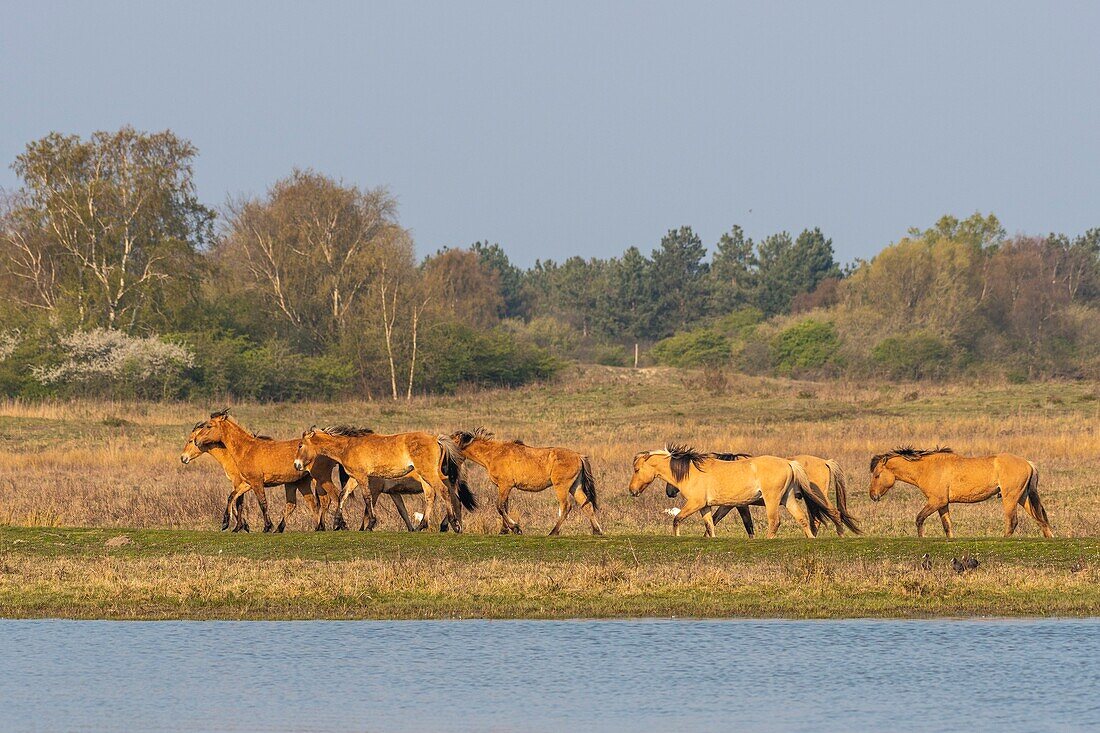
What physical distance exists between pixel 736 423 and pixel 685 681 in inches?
1283

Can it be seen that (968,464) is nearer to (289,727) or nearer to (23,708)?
(289,727)

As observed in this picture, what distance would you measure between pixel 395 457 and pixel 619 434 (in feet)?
67.7

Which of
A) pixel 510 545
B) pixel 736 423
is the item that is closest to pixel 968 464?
pixel 510 545

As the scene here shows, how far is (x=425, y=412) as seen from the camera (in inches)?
2063

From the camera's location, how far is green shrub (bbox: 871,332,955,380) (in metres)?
78.5

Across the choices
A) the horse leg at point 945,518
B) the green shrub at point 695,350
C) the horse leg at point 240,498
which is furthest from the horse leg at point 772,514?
the green shrub at point 695,350

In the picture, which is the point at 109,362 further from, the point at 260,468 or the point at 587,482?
the point at 587,482

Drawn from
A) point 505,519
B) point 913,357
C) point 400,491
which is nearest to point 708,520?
point 505,519

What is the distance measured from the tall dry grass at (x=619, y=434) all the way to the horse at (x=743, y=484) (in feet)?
6.76

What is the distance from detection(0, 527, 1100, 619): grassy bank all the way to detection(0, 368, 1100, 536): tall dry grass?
267 cm

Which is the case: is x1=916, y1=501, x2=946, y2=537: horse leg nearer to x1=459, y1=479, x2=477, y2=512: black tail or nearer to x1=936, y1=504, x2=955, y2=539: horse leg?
x1=936, y1=504, x2=955, y2=539: horse leg

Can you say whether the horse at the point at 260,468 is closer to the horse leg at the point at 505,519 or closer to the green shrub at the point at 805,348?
the horse leg at the point at 505,519

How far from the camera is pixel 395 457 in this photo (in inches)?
768

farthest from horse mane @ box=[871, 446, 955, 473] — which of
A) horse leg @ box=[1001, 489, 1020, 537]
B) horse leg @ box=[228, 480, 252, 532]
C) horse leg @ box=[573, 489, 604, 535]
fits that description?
horse leg @ box=[228, 480, 252, 532]
